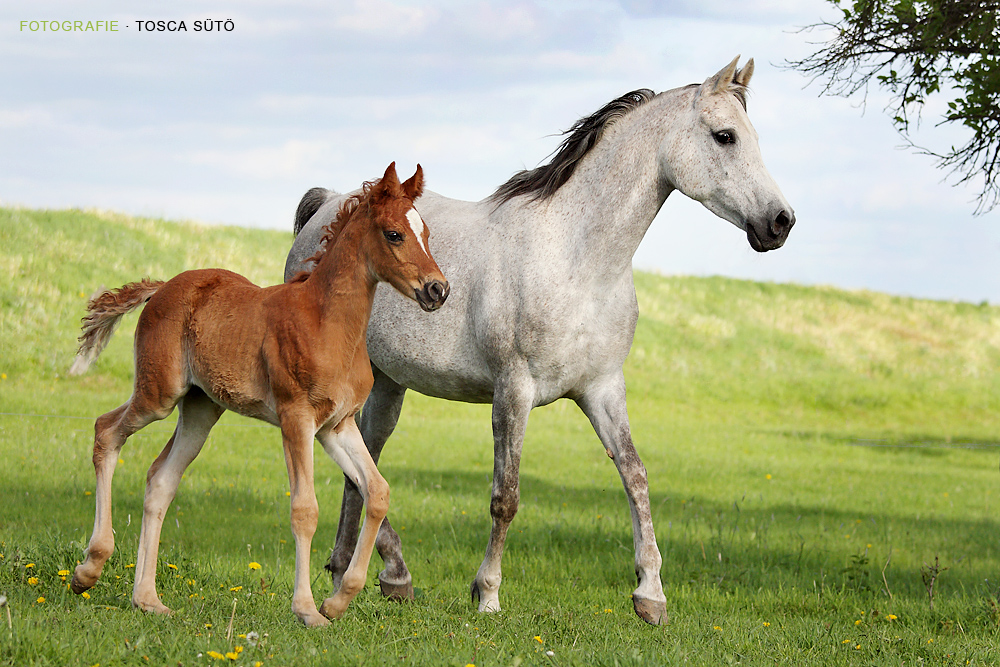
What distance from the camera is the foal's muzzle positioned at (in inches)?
173

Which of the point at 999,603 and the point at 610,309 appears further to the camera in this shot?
the point at 999,603

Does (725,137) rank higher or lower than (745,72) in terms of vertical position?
lower

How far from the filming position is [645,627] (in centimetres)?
565

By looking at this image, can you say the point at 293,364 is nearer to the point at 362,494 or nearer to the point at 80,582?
the point at 362,494

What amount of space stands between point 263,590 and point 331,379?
1.75 m

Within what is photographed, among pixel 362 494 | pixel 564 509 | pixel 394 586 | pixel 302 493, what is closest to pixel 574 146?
pixel 362 494

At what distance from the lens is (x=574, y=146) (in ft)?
20.3

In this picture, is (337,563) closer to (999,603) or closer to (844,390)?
(999,603)

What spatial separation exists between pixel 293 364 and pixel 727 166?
2770mm

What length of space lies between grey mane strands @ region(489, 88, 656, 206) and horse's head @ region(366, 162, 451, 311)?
171 cm

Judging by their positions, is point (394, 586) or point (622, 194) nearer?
point (622, 194)

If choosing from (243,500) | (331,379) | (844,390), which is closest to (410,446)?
(243,500)

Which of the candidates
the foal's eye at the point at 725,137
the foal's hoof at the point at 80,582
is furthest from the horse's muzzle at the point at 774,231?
the foal's hoof at the point at 80,582

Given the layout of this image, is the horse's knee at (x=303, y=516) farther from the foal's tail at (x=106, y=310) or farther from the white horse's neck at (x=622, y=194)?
the white horse's neck at (x=622, y=194)
